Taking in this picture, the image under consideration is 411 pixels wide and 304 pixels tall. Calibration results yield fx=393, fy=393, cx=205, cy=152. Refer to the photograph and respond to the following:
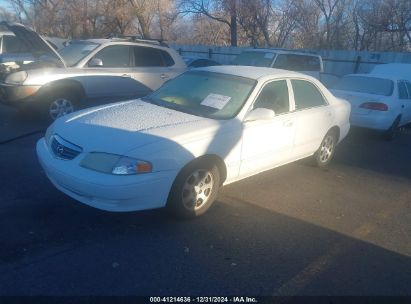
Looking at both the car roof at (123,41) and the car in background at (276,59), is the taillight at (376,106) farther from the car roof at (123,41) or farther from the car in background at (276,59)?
the car roof at (123,41)

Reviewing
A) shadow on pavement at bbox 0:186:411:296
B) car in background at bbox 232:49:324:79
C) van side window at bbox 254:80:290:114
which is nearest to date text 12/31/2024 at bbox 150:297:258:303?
shadow on pavement at bbox 0:186:411:296

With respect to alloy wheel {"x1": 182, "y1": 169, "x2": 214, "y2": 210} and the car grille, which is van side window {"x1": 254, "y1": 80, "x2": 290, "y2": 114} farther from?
the car grille

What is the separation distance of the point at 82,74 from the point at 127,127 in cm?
425

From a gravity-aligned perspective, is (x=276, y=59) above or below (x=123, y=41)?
below

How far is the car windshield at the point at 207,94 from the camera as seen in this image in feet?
15.1

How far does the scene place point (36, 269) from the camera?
3.14 meters

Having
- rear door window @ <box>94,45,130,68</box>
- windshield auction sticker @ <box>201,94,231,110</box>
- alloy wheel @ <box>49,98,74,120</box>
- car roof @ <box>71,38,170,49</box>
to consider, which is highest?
car roof @ <box>71,38,170,49</box>

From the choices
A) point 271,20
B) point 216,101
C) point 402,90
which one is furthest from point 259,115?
point 271,20

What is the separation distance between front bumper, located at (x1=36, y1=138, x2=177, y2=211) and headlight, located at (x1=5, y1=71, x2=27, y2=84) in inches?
163

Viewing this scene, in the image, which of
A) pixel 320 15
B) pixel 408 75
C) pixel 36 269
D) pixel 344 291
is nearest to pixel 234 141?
pixel 344 291

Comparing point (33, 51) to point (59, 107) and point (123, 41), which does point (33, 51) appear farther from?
point (123, 41)

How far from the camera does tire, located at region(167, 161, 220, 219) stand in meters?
3.89

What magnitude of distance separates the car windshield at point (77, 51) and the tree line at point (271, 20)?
767 inches

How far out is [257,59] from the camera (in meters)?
12.2
